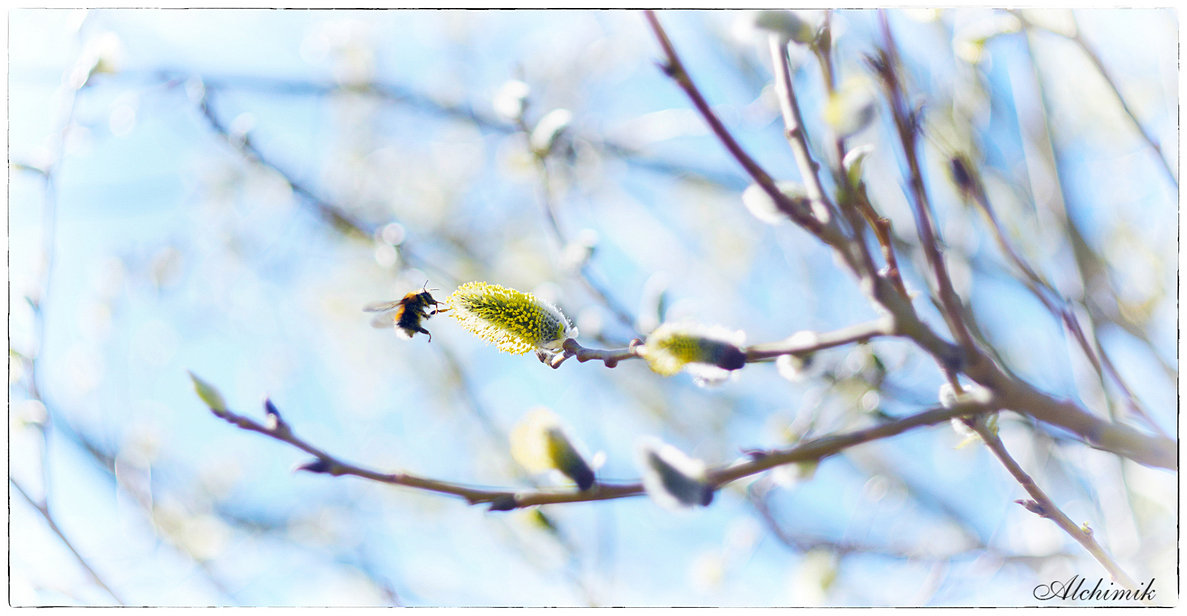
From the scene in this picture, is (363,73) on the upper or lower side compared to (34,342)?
upper

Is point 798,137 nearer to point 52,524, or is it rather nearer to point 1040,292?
point 1040,292

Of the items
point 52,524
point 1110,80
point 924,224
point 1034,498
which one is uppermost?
point 1110,80

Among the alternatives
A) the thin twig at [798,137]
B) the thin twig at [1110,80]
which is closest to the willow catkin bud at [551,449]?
the thin twig at [798,137]

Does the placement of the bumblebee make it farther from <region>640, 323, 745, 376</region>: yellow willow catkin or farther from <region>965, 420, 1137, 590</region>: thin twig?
<region>965, 420, 1137, 590</region>: thin twig

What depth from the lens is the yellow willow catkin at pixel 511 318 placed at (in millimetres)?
666

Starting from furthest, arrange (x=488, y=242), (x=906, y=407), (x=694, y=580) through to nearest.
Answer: (x=488, y=242) → (x=694, y=580) → (x=906, y=407)

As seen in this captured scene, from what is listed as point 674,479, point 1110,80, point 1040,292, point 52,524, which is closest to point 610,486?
point 674,479

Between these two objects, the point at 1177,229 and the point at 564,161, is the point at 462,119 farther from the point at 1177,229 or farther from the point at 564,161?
the point at 1177,229

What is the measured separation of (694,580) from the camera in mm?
1473

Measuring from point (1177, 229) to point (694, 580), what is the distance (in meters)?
0.99

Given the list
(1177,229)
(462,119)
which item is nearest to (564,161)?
(462,119)

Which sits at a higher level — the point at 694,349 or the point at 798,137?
the point at 798,137

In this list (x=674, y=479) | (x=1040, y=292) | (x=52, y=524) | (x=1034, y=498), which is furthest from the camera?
(x=52, y=524)

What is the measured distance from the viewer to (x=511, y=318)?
67 centimetres
